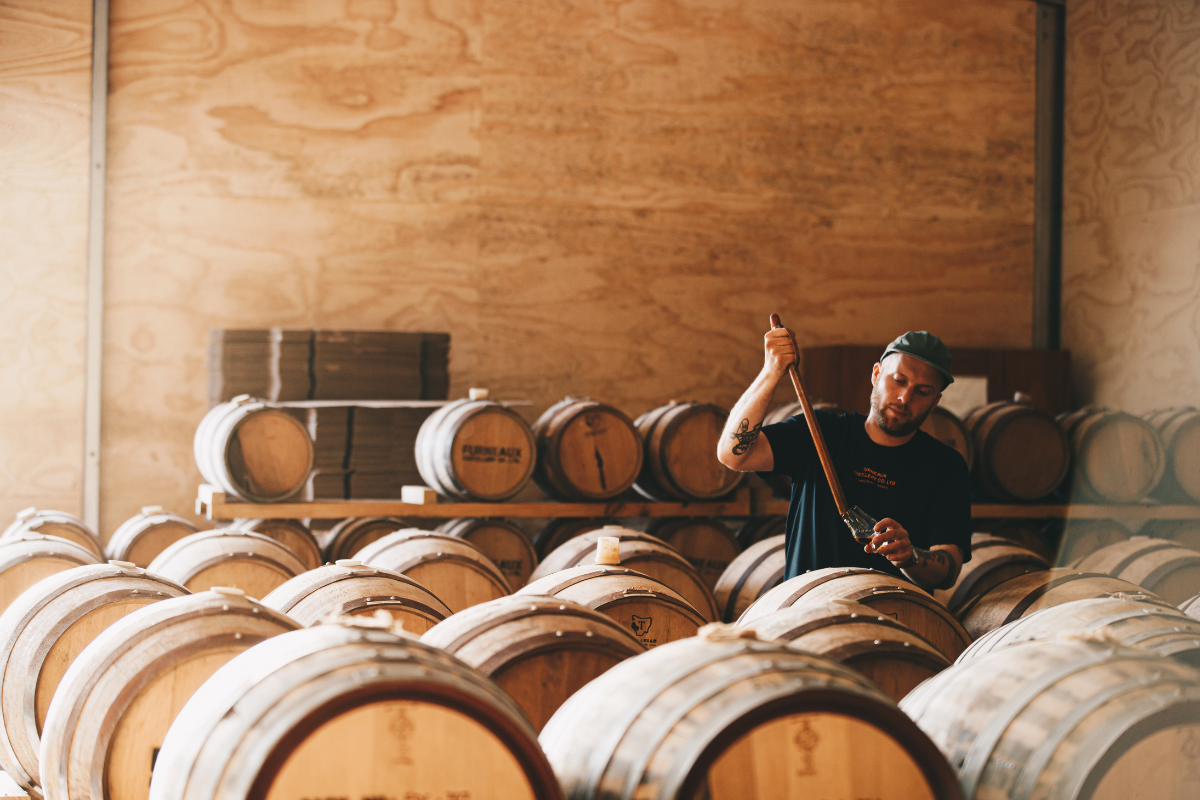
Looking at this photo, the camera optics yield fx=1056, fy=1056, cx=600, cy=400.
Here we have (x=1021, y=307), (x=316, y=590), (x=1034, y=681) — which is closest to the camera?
(x=1034, y=681)

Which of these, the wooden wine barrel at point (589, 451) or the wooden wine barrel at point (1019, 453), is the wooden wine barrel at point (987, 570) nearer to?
the wooden wine barrel at point (589, 451)

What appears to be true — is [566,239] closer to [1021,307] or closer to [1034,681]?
[1021,307]

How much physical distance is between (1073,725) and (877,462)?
204 cm

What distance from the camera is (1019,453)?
6504mm

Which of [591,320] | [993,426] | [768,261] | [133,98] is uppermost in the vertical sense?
[133,98]

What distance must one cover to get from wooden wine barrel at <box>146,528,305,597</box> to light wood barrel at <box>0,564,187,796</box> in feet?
4.40

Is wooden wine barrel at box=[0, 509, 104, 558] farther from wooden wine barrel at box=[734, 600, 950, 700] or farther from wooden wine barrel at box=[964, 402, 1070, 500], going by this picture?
wooden wine barrel at box=[964, 402, 1070, 500]

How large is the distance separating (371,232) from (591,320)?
1.72 meters

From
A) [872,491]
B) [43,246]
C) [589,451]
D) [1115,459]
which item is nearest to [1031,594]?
[872,491]

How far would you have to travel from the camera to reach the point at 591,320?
7922mm

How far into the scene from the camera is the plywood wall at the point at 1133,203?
24.3ft

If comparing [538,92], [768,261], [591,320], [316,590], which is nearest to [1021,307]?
[768,261]

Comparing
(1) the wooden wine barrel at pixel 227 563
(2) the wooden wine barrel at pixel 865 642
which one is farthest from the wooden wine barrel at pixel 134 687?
(1) the wooden wine barrel at pixel 227 563

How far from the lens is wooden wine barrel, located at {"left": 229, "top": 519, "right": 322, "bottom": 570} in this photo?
5.87m
